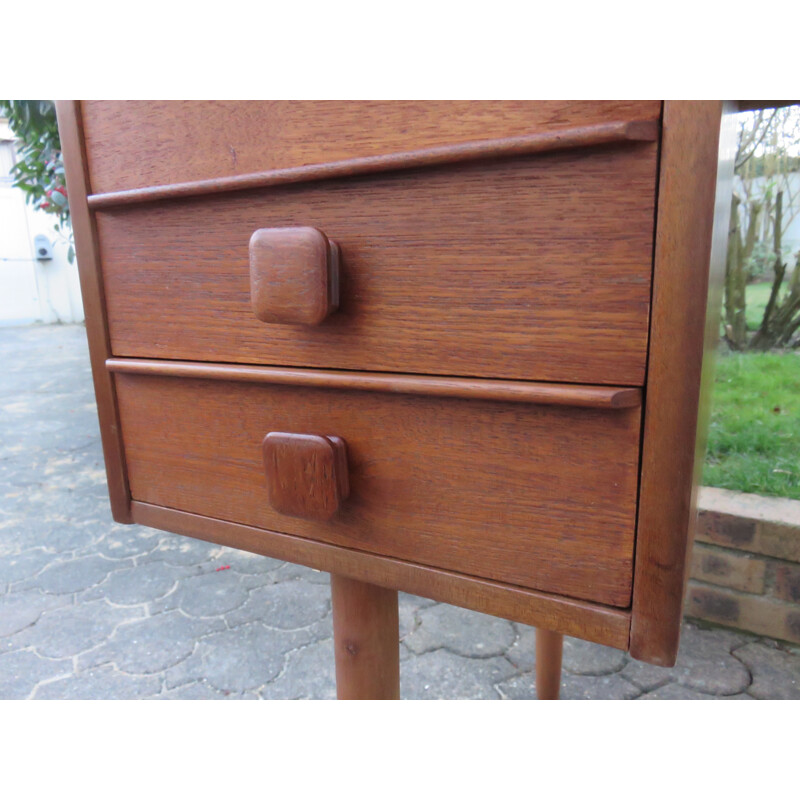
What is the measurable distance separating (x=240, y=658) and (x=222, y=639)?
0.36 feet

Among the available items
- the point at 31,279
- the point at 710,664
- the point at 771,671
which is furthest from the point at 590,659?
the point at 31,279

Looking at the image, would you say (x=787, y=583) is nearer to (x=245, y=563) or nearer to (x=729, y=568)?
(x=729, y=568)

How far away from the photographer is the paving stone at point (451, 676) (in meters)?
1.41

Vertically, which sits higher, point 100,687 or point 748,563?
point 748,563

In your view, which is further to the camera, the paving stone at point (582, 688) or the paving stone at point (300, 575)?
the paving stone at point (300, 575)

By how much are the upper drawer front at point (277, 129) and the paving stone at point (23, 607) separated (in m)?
1.56

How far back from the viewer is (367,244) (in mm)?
490

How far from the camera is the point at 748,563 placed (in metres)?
1.44

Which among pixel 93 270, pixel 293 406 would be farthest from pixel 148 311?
pixel 293 406

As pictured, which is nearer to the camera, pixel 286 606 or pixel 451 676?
pixel 451 676

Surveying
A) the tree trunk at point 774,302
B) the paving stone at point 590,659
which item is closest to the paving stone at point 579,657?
the paving stone at point 590,659

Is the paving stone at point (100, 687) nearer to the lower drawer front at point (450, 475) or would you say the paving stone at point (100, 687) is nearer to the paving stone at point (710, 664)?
the lower drawer front at point (450, 475)

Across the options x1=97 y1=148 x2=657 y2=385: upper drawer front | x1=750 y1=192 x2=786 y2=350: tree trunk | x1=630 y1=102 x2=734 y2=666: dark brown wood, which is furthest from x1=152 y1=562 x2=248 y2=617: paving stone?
x1=750 y1=192 x2=786 y2=350: tree trunk

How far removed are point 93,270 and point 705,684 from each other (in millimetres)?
1470
